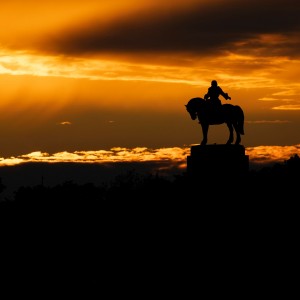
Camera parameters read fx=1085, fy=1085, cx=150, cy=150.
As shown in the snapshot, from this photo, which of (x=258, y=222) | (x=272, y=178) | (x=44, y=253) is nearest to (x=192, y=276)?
(x=258, y=222)

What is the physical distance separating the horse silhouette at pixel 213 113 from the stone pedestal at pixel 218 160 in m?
0.88

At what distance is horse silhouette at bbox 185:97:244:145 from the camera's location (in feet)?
174

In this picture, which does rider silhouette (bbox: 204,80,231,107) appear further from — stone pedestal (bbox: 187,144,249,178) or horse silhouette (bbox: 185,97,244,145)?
stone pedestal (bbox: 187,144,249,178)

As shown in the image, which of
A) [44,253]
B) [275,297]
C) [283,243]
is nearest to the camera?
[275,297]

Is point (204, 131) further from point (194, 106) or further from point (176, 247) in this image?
point (176, 247)

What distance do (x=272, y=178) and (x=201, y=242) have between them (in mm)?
18716

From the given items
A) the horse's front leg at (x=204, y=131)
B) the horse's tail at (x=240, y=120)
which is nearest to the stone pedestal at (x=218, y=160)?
the horse's front leg at (x=204, y=131)

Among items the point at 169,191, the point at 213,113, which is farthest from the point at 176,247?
the point at 169,191

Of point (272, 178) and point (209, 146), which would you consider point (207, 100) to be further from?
point (272, 178)

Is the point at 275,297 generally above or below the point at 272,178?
below

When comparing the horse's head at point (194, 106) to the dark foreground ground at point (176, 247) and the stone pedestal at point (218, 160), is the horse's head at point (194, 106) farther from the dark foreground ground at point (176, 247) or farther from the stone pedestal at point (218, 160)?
the dark foreground ground at point (176, 247)

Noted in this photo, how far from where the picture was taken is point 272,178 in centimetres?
7112

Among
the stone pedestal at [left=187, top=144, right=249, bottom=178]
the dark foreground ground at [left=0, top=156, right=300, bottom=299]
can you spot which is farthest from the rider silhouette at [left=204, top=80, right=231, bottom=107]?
the dark foreground ground at [left=0, top=156, right=300, bottom=299]

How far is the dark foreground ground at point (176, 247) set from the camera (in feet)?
165
